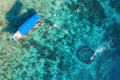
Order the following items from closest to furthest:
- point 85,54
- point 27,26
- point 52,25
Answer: point 27,26 < point 52,25 < point 85,54

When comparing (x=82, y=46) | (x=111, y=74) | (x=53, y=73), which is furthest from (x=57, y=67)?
(x=111, y=74)

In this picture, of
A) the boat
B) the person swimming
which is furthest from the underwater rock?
the boat

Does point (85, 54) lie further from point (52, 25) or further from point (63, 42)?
point (52, 25)

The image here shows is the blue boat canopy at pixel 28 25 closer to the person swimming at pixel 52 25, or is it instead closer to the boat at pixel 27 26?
the boat at pixel 27 26

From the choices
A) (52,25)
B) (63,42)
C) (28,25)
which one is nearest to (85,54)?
(63,42)

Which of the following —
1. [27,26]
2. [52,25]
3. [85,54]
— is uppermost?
[52,25]

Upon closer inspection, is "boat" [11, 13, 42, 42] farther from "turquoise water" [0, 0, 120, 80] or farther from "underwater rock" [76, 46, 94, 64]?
"underwater rock" [76, 46, 94, 64]
